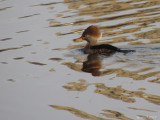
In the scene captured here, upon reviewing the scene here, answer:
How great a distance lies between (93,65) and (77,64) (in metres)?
0.38

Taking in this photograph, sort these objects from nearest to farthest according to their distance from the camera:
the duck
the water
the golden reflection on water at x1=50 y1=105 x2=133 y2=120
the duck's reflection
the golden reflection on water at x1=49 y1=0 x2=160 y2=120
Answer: the golden reflection on water at x1=50 y1=105 x2=133 y2=120
the water
the golden reflection on water at x1=49 y1=0 x2=160 y2=120
the duck's reflection
the duck

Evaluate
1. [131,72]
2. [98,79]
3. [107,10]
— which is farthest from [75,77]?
[107,10]

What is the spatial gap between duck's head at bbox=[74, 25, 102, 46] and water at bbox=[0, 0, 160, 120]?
10.6 inches

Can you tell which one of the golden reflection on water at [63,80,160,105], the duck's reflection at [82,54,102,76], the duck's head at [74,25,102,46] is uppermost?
the duck's head at [74,25,102,46]

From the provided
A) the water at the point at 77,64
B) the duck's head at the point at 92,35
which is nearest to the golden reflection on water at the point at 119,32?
the water at the point at 77,64

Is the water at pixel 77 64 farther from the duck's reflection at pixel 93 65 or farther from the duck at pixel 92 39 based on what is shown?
the duck at pixel 92 39

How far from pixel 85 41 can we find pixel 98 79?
370 centimetres

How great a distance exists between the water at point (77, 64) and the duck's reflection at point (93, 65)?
0.02 metres

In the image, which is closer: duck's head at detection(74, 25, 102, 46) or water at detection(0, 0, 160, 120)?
water at detection(0, 0, 160, 120)

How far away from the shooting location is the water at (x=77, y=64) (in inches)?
242

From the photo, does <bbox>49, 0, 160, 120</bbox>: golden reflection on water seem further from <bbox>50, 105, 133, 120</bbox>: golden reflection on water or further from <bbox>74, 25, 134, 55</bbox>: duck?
<bbox>74, 25, 134, 55</bbox>: duck

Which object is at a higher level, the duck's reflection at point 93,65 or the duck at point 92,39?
the duck at point 92,39

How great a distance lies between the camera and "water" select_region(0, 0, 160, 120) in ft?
20.2

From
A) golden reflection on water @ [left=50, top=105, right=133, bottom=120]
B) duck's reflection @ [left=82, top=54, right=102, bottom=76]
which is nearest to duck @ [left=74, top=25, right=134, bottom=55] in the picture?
duck's reflection @ [left=82, top=54, right=102, bottom=76]
